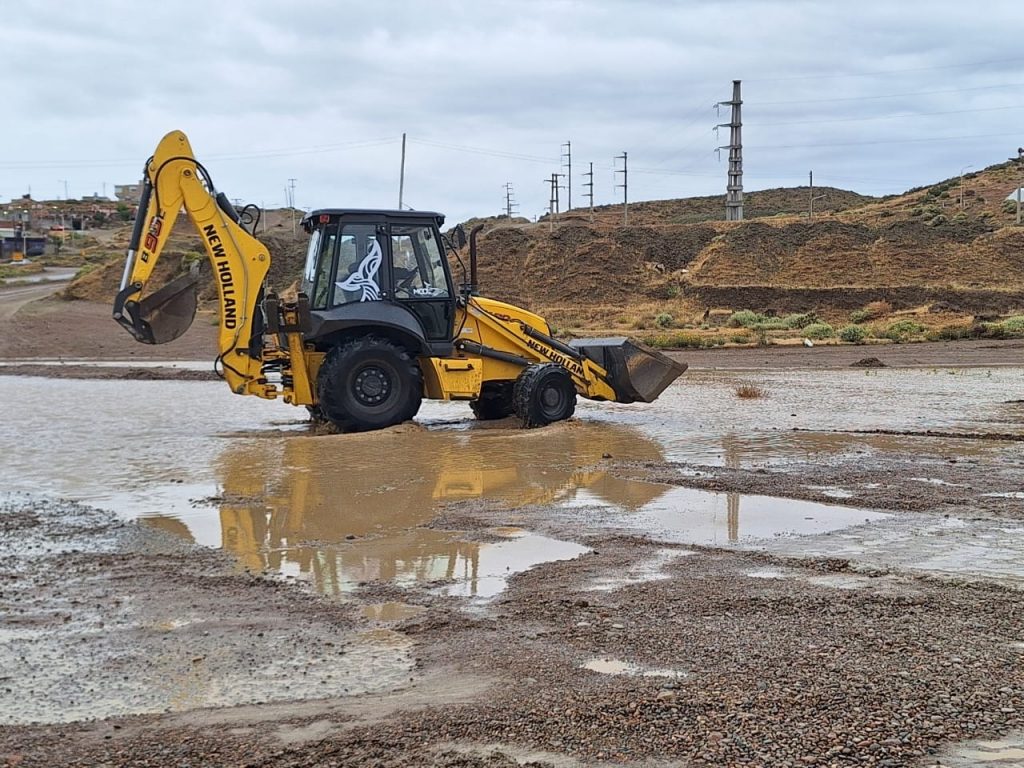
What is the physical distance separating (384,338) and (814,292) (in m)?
32.6

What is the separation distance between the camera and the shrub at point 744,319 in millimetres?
40188

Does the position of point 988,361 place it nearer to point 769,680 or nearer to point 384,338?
point 384,338

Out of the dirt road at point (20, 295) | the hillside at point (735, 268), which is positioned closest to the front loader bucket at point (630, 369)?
the hillside at point (735, 268)

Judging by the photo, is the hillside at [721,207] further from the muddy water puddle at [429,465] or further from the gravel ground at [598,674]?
the gravel ground at [598,674]

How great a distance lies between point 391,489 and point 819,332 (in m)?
27.5

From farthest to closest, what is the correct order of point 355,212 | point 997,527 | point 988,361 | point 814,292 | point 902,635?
point 814,292
point 988,361
point 355,212
point 997,527
point 902,635

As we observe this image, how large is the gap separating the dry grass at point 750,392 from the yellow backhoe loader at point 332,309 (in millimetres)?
5176

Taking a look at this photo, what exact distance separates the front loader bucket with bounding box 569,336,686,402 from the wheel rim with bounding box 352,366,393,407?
3121 millimetres

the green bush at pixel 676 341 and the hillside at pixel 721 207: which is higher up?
the hillside at pixel 721 207

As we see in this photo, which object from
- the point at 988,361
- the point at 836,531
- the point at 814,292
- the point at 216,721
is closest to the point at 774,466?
the point at 836,531

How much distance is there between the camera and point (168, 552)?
7.70m

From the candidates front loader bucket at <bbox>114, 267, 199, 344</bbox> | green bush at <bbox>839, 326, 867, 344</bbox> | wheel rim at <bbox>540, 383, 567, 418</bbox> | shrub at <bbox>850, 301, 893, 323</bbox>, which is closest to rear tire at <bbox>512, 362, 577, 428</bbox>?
wheel rim at <bbox>540, 383, 567, 418</bbox>

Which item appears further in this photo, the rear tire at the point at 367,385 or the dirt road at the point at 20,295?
the dirt road at the point at 20,295

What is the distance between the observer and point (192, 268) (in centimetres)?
1373
